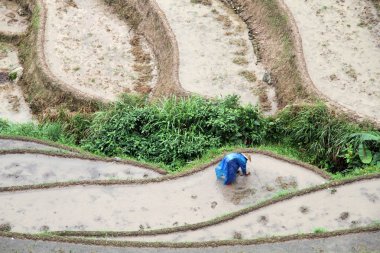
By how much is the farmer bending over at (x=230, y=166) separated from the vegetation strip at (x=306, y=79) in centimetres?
320

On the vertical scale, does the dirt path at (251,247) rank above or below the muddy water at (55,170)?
above

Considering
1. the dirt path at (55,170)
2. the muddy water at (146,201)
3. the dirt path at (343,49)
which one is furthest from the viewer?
the dirt path at (343,49)

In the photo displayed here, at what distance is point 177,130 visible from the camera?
47.7 ft

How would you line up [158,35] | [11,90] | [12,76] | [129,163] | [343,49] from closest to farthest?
[129,163], [343,49], [11,90], [158,35], [12,76]

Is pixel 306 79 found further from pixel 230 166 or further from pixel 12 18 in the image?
pixel 12 18

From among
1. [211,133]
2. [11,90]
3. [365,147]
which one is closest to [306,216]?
[365,147]

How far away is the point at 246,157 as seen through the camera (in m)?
12.7

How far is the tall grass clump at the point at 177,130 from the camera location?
1423cm

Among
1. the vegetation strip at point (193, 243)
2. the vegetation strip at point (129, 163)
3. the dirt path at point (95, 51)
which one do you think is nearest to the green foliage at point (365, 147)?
the vegetation strip at point (129, 163)

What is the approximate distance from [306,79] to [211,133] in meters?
3.01

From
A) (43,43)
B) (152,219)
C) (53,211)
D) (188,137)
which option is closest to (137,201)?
(152,219)

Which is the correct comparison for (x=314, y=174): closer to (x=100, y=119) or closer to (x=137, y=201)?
(x=137, y=201)

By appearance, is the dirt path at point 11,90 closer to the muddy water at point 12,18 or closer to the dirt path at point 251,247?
the muddy water at point 12,18

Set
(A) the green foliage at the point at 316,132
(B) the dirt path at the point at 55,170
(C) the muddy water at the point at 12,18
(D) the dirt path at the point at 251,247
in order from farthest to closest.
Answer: (C) the muddy water at the point at 12,18 < (A) the green foliage at the point at 316,132 < (B) the dirt path at the point at 55,170 < (D) the dirt path at the point at 251,247
